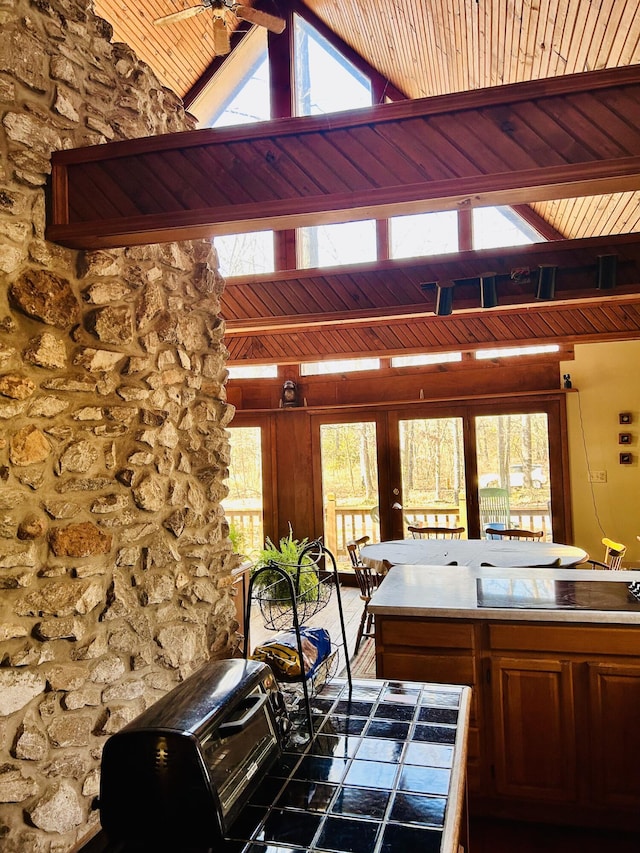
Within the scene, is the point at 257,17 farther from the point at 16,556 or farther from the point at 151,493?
the point at 16,556

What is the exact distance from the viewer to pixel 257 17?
4340 millimetres

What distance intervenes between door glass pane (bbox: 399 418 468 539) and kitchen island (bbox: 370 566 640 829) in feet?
13.9

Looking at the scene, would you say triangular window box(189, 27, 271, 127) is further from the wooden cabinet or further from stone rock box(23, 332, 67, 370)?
the wooden cabinet

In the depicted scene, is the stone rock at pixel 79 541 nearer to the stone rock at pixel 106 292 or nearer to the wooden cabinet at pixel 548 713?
the stone rock at pixel 106 292

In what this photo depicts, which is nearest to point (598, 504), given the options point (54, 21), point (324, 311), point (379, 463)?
point (379, 463)

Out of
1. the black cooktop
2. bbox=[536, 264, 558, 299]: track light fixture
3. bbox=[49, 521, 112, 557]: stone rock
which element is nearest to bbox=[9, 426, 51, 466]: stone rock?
bbox=[49, 521, 112, 557]: stone rock

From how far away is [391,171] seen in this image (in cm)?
188

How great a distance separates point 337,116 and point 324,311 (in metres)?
2.23

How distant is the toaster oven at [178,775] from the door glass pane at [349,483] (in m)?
6.13

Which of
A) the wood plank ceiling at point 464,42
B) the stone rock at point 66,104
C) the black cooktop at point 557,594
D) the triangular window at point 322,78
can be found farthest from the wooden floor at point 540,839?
the triangular window at point 322,78

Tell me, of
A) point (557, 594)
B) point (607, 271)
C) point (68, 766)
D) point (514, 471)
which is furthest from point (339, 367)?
point (68, 766)

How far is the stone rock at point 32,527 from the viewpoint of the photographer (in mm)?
1842

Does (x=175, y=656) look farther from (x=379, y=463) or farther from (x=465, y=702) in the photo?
(x=379, y=463)

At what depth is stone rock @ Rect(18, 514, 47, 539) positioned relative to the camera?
1.84m
